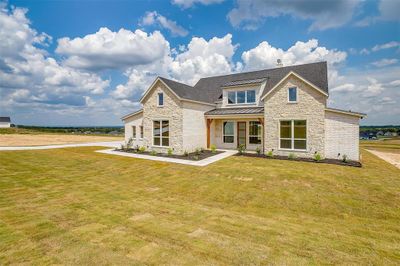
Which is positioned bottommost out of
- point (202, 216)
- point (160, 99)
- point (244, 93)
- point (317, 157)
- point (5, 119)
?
point (202, 216)

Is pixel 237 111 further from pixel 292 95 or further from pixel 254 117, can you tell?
pixel 292 95

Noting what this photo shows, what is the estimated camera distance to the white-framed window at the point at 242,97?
2139cm

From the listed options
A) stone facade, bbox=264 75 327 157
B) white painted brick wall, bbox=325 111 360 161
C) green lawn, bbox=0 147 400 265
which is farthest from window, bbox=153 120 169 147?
white painted brick wall, bbox=325 111 360 161

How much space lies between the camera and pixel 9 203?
8141mm

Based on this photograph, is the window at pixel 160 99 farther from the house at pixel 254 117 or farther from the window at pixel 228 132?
the window at pixel 228 132

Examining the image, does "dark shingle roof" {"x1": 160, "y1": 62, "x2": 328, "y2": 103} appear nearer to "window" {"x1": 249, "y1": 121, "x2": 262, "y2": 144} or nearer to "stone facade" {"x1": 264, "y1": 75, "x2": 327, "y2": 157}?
"stone facade" {"x1": 264, "y1": 75, "x2": 327, "y2": 157}

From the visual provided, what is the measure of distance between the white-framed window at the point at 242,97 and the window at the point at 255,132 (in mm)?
2331

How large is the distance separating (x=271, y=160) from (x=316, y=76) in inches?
365

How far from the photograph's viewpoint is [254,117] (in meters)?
18.9

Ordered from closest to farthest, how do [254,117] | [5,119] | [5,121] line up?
[254,117]
[5,121]
[5,119]

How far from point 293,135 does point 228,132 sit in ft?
22.5

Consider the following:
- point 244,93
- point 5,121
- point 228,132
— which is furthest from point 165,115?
point 5,121

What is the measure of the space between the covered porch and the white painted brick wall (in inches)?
208

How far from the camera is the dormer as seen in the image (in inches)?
824
